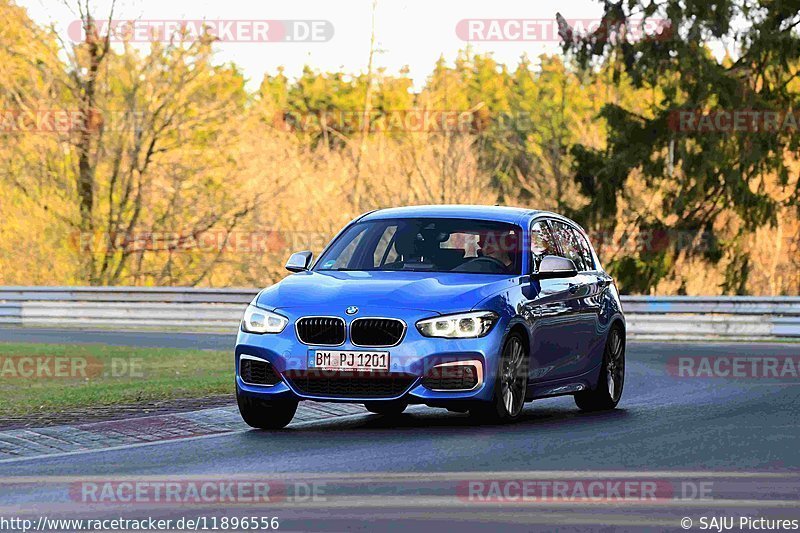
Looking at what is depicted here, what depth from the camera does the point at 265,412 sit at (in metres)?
12.6

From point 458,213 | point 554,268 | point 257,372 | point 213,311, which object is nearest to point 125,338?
point 213,311

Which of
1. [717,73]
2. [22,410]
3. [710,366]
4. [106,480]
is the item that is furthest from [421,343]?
[717,73]

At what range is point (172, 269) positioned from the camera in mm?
43906

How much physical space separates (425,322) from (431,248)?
1.57 meters

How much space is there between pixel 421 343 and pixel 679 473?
2.62m

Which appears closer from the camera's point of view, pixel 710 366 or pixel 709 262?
pixel 710 366

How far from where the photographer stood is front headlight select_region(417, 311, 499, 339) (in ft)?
39.1

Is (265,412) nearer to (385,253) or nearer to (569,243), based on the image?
(385,253)

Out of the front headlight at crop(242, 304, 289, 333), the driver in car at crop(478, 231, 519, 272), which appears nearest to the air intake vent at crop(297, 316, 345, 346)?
the front headlight at crop(242, 304, 289, 333)

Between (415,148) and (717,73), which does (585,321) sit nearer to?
(717,73)

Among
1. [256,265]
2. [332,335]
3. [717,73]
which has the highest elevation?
[717,73]
